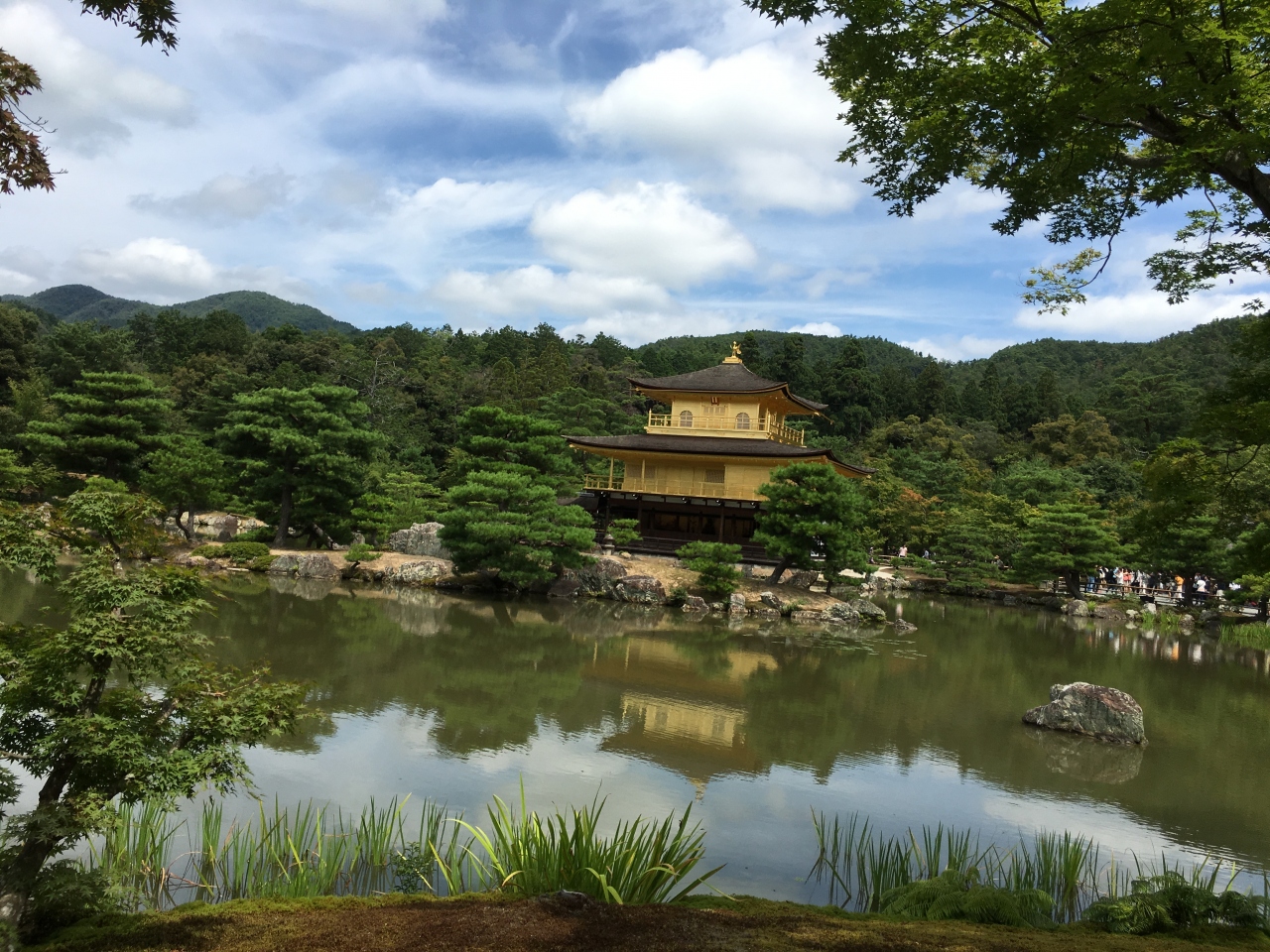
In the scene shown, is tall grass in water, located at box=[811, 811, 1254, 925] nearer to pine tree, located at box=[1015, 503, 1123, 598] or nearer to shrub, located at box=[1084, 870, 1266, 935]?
shrub, located at box=[1084, 870, 1266, 935]

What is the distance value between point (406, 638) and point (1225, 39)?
11.2m

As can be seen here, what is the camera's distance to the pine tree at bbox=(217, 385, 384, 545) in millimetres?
18375

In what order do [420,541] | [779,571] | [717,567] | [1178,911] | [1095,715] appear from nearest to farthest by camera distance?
1. [1178,911]
2. [1095,715]
3. [717,567]
4. [779,571]
5. [420,541]

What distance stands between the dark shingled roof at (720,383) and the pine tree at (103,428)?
13516mm

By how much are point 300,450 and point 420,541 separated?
3.59 meters

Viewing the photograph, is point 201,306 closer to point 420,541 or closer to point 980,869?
point 420,541

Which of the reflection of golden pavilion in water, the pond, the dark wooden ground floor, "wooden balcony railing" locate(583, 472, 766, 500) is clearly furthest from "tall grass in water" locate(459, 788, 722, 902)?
"wooden balcony railing" locate(583, 472, 766, 500)

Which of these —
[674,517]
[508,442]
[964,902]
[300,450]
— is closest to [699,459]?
[674,517]

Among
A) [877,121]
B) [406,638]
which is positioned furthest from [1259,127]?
[406,638]

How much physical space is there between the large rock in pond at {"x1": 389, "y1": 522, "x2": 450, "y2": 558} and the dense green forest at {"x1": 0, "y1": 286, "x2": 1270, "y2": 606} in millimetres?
611

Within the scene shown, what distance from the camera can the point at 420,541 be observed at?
20016 mm

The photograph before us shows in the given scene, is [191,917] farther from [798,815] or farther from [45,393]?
[45,393]

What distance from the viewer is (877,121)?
5371 mm

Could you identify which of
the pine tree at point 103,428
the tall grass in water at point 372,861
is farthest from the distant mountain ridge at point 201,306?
the tall grass in water at point 372,861
